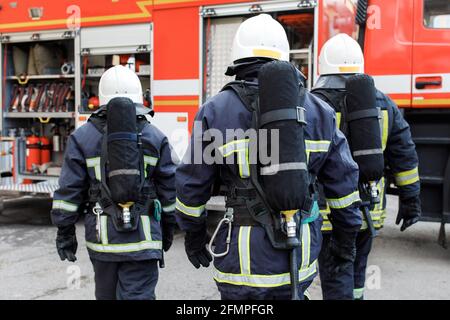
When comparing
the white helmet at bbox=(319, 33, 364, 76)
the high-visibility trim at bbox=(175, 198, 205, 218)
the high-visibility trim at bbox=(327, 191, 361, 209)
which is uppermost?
the white helmet at bbox=(319, 33, 364, 76)

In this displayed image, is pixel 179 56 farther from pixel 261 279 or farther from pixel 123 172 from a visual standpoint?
pixel 261 279

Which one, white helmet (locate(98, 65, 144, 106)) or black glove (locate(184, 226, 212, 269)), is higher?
white helmet (locate(98, 65, 144, 106))

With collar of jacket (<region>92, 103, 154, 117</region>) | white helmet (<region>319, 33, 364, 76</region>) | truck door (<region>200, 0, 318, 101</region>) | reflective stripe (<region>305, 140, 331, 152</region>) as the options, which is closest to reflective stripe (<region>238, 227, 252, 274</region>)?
reflective stripe (<region>305, 140, 331, 152</region>)

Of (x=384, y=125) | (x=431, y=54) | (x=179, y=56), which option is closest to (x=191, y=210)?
(x=384, y=125)

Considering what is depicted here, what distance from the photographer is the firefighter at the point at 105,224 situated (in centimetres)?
273

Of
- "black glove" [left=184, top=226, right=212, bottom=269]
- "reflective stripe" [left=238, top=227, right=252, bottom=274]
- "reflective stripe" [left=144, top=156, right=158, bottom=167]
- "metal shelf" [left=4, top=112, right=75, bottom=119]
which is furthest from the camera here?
"metal shelf" [left=4, top=112, right=75, bottom=119]

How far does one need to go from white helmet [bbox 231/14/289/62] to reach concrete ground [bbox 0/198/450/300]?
236 centimetres

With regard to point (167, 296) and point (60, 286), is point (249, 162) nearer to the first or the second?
point (167, 296)

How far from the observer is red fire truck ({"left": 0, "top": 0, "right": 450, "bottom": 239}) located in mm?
4480

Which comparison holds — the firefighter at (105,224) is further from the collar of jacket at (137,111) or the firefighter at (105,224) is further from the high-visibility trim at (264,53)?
the high-visibility trim at (264,53)

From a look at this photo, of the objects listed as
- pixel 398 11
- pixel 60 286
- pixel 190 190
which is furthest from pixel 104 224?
pixel 398 11

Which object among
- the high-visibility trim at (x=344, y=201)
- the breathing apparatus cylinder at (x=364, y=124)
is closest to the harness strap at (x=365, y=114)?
the breathing apparatus cylinder at (x=364, y=124)

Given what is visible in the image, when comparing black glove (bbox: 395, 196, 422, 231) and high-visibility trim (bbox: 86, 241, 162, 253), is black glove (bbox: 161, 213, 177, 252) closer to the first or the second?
high-visibility trim (bbox: 86, 241, 162, 253)
